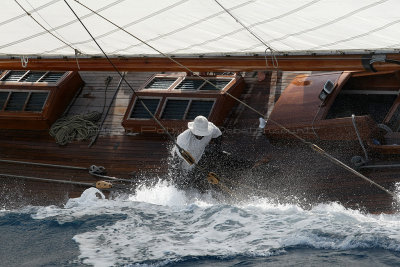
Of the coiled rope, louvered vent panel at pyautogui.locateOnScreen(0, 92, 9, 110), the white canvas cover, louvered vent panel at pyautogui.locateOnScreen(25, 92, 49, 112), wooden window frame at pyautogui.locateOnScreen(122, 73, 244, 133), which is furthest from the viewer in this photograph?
louvered vent panel at pyautogui.locateOnScreen(0, 92, 9, 110)

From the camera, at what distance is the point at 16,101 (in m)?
11.9

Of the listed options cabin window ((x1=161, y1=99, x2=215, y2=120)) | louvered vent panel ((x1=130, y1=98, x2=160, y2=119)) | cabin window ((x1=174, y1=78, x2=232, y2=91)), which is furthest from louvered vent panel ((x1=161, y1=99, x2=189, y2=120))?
cabin window ((x1=174, y1=78, x2=232, y2=91))

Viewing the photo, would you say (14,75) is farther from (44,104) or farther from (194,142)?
(194,142)

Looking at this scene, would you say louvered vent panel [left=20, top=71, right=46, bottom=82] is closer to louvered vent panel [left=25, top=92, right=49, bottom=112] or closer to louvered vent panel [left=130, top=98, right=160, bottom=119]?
louvered vent panel [left=25, top=92, right=49, bottom=112]

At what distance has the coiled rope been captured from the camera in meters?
11.5

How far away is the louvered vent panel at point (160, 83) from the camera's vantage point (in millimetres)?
11523

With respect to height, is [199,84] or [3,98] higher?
[199,84]

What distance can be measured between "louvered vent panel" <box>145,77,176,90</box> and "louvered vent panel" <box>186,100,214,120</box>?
0.59 meters

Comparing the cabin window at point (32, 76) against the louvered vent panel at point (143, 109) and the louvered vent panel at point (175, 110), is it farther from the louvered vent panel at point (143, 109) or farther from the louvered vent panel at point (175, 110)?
the louvered vent panel at point (175, 110)

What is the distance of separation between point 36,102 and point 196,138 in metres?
2.79

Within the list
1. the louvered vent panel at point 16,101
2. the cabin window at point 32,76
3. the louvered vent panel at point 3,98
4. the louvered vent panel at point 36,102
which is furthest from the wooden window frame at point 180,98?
the louvered vent panel at point 3,98

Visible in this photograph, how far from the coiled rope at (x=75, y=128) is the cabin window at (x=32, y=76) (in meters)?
0.70

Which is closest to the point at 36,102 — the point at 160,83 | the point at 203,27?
the point at 160,83

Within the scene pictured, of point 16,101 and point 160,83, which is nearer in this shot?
point 160,83
